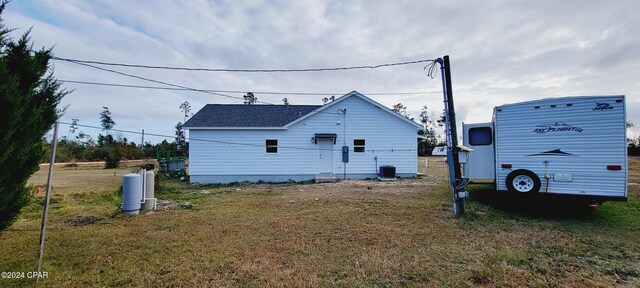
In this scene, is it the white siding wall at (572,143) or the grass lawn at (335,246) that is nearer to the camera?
the grass lawn at (335,246)

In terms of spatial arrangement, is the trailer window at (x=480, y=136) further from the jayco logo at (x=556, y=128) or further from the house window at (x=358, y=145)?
the house window at (x=358, y=145)

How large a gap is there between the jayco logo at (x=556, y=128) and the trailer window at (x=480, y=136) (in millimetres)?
1312

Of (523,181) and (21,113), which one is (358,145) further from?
(21,113)

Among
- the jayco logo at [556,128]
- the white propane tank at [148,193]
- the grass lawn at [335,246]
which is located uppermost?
the jayco logo at [556,128]

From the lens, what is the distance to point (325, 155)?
51.8 feet

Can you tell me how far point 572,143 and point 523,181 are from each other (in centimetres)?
141

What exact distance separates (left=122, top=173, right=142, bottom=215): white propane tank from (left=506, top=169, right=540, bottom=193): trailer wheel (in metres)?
9.90

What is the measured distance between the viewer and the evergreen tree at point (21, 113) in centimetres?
372

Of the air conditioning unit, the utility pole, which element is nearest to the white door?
the air conditioning unit

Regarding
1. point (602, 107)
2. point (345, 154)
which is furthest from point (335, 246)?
point (345, 154)

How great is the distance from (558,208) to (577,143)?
2364mm

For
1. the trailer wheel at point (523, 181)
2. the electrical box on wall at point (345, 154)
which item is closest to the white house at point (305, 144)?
the electrical box on wall at point (345, 154)

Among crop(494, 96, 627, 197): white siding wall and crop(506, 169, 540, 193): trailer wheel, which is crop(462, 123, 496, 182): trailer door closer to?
crop(494, 96, 627, 197): white siding wall

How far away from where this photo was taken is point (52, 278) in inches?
144
